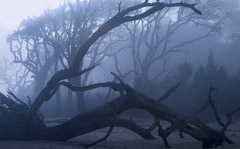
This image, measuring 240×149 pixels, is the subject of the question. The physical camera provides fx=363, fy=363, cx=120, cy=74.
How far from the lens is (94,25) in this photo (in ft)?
75.3

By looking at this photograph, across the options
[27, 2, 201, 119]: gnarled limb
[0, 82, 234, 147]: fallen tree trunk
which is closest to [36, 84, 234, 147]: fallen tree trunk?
[0, 82, 234, 147]: fallen tree trunk

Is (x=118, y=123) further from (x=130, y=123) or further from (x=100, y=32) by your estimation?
(x=100, y=32)

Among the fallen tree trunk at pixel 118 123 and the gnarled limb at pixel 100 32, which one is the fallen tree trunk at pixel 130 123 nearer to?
the fallen tree trunk at pixel 118 123

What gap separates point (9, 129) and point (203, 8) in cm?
1954

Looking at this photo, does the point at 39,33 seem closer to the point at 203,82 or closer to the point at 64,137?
the point at 203,82

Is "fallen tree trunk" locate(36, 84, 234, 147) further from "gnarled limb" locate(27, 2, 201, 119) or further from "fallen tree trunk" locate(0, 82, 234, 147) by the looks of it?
"gnarled limb" locate(27, 2, 201, 119)

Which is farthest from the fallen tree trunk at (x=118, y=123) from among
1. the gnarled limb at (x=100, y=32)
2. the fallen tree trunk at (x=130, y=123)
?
the gnarled limb at (x=100, y=32)

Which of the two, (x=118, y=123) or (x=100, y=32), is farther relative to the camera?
(x=118, y=123)

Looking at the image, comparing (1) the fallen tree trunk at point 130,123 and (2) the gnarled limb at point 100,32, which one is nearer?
(2) the gnarled limb at point 100,32

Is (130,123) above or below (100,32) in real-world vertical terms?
below

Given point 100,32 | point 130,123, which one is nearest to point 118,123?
point 130,123

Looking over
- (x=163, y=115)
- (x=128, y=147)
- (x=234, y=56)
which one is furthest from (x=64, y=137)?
(x=234, y=56)

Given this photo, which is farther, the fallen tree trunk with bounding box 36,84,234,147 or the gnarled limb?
the fallen tree trunk with bounding box 36,84,234,147

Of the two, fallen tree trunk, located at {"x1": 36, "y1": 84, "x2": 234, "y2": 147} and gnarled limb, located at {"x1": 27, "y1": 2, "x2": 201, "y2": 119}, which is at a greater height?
gnarled limb, located at {"x1": 27, "y1": 2, "x2": 201, "y2": 119}
